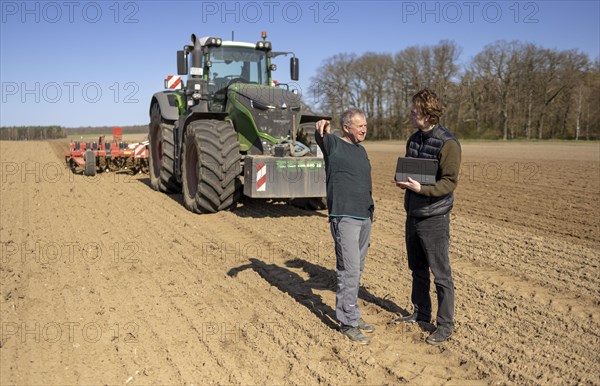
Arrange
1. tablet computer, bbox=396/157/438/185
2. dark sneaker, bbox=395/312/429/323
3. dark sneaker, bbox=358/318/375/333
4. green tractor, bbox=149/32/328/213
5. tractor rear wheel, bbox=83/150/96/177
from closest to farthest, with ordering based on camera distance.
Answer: tablet computer, bbox=396/157/438/185
dark sneaker, bbox=358/318/375/333
dark sneaker, bbox=395/312/429/323
green tractor, bbox=149/32/328/213
tractor rear wheel, bbox=83/150/96/177

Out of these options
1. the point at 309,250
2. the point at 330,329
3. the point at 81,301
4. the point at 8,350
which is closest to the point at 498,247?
the point at 309,250

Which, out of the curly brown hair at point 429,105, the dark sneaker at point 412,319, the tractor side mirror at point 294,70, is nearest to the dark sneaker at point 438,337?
the dark sneaker at point 412,319

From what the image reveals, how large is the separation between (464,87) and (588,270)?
50.7 metres

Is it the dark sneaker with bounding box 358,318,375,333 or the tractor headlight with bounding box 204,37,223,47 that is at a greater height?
the tractor headlight with bounding box 204,37,223,47

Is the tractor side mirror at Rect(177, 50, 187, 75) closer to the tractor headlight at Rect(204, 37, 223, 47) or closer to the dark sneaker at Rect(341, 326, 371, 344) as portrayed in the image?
the tractor headlight at Rect(204, 37, 223, 47)

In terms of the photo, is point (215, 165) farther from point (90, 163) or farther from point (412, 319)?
point (90, 163)

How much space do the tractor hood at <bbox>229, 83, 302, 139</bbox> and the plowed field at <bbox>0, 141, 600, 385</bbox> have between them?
1.44 metres

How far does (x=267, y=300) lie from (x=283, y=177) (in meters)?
3.41

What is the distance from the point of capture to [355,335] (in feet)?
13.4

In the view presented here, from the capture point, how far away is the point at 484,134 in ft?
172

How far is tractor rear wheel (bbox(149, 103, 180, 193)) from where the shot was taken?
11047 mm

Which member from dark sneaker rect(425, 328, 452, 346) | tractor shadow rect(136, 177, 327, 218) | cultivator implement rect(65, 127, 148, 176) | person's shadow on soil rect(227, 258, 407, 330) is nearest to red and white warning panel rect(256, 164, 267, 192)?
tractor shadow rect(136, 177, 327, 218)

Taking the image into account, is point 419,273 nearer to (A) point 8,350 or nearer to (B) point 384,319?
(B) point 384,319

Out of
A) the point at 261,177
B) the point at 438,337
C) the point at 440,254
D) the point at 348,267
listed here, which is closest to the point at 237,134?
the point at 261,177
